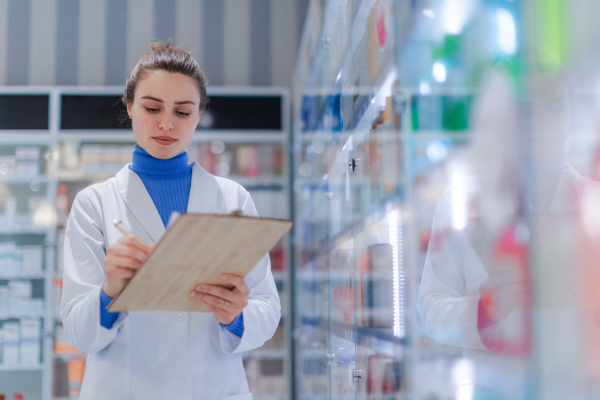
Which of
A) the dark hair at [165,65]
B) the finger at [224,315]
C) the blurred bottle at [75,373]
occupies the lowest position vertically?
the blurred bottle at [75,373]

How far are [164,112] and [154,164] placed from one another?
144 mm

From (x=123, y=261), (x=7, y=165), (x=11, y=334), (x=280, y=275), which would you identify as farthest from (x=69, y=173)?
(x=123, y=261)

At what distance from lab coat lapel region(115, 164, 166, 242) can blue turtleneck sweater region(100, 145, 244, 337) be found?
0.03 m

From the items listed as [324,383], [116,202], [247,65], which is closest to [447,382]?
[116,202]

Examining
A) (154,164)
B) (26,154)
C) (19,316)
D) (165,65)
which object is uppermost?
(26,154)

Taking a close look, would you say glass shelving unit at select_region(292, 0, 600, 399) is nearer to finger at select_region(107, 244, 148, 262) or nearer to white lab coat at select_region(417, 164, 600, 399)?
white lab coat at select_region(417, 164, 600, 399)

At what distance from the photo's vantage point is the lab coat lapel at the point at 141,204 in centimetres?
131

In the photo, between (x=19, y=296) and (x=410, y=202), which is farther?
(x=19, y=296)

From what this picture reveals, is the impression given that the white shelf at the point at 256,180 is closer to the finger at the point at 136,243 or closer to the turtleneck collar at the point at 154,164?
the turtleneck collar at the point at 154,164

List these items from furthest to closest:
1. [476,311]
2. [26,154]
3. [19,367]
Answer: [26,154] < [19,367] < [476,311]

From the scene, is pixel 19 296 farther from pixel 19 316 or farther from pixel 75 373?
pixel 75 373

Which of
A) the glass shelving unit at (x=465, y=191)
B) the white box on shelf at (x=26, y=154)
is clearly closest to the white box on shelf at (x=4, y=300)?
the white box on shelf at (x=26, y=154)

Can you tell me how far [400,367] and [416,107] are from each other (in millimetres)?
568

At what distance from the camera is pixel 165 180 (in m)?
1.41
